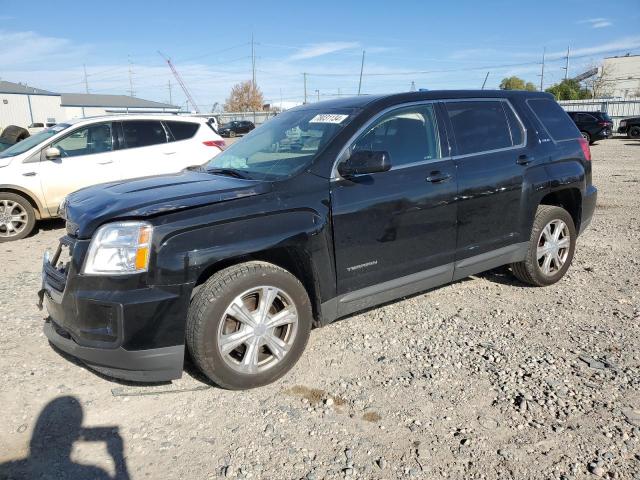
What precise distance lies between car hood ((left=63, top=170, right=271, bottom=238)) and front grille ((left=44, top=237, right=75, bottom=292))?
102 mm

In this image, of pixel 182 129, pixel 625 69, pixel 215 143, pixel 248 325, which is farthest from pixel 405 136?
pixel 625 69

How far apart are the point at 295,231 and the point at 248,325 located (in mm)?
649

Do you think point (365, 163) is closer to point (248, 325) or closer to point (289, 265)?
point (289, 265)

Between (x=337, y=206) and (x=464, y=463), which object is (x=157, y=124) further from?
(x=464, y=463)

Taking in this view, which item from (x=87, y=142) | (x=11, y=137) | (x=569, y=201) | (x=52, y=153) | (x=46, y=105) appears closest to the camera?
(x=569, y=201)

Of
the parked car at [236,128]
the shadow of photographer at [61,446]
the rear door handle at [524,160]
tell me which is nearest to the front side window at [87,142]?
the shadow of photographer at [61,446]

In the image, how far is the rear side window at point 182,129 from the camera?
28.0 ft

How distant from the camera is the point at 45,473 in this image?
8.21ft

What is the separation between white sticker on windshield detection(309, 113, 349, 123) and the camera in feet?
12.2

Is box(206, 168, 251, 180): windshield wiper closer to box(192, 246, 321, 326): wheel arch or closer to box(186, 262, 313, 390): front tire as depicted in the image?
box(192, 246, 321, 326): wheel arch

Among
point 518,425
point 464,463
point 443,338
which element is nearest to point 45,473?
point 464,463

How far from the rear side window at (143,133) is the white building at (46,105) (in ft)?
168

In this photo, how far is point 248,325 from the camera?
10.2 ft

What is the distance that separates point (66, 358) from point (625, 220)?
7737 millimetres
